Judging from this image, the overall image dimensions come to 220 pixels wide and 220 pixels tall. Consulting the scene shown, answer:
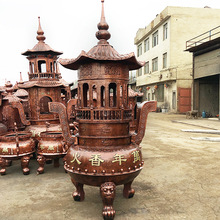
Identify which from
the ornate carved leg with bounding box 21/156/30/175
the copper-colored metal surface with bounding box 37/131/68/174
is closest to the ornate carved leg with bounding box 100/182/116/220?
the copper-colored metal surface with bounding box 37/131/68/174

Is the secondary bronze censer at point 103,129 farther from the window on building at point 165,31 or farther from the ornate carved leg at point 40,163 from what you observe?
the window on building at point 165,31

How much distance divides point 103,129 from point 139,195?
1.54 metres

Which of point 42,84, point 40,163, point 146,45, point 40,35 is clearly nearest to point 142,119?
point 40,163

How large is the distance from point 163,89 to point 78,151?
24.0 m

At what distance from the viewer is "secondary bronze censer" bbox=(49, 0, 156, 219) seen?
339 cm

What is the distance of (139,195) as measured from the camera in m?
4.14

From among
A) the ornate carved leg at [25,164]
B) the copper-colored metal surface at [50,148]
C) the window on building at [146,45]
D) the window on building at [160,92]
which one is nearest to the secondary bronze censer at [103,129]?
the copper-colored metal surface at [50,148]

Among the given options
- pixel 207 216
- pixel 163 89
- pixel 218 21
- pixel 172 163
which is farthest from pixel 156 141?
pixel 218 21

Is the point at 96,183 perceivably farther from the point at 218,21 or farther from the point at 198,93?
the point at 218,21

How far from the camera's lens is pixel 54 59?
7.19m

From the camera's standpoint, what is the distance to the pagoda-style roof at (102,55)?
3477mm

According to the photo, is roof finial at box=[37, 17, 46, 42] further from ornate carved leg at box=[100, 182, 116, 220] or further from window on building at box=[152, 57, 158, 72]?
window on building at box=[152, 57, 158, 72]

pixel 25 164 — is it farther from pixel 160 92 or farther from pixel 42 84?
pixel 160 92

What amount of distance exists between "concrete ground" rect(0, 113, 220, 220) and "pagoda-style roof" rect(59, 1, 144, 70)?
2.40 metres
